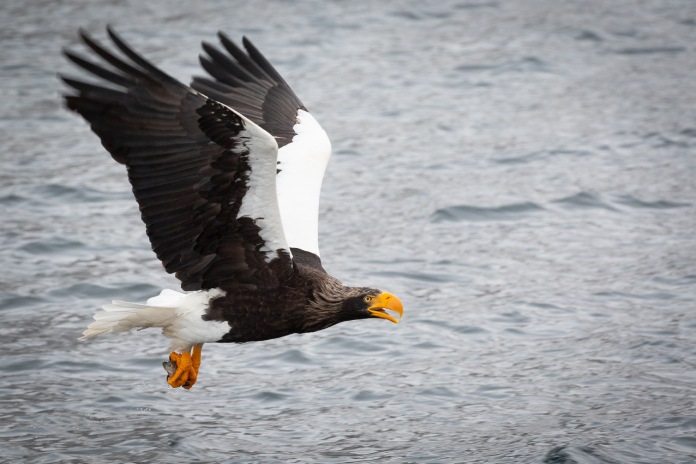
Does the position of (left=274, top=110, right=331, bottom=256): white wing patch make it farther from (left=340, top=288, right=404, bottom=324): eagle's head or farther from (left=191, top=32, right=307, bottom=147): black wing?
(left=340, top=288, right=404, bottom=324): eagle's head

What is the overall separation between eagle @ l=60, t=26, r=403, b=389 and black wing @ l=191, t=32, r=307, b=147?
0.18 feet

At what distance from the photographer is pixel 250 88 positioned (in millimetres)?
8672

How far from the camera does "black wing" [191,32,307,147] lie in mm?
8469

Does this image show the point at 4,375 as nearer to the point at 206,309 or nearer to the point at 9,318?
the point at 9,318

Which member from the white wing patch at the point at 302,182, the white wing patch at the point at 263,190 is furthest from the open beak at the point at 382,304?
the white wing patch at the point at 302,182

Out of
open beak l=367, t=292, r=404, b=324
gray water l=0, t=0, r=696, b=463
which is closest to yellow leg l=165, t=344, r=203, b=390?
gray water l=0, t=0, r=696, b=463

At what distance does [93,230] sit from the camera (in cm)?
1159

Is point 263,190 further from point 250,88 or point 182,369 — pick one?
point 250,88

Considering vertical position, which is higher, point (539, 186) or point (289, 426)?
point (539, 186)

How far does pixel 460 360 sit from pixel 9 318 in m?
3.61

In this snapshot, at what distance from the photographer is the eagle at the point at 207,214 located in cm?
657

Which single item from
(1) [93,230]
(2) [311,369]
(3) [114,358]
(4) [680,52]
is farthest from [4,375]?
(4) [680,52]

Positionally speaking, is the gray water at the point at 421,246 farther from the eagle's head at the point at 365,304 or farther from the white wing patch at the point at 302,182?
the white wing patch at the point at 302,182

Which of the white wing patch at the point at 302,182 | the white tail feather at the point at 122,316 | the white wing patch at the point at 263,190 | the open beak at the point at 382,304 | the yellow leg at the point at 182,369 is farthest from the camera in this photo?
the white wing patch at the point at 302,182
